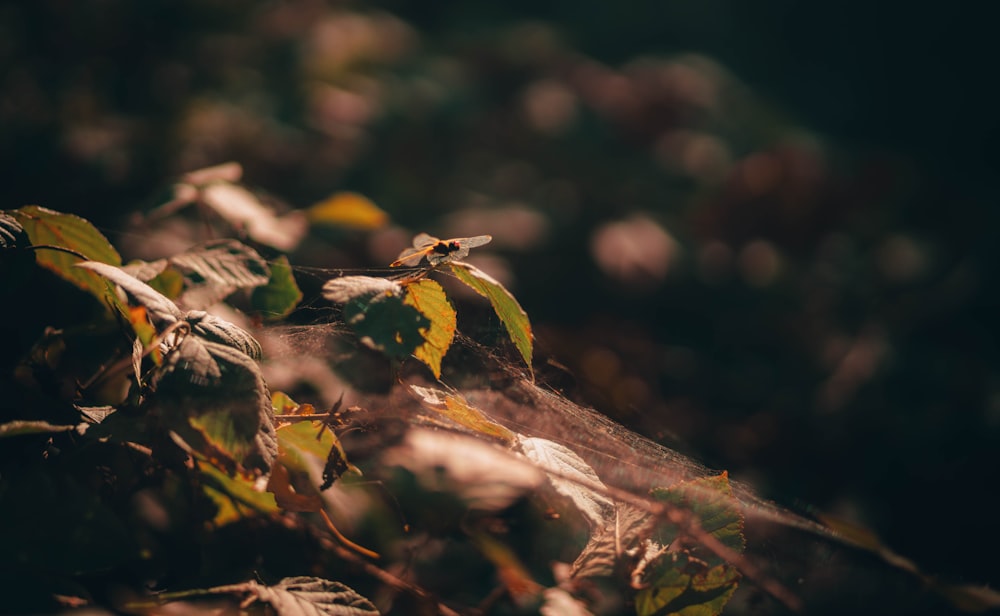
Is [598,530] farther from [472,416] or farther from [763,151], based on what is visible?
[763,151]

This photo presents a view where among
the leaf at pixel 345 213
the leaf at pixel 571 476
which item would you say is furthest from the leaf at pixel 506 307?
the leaf at pixel 345 213

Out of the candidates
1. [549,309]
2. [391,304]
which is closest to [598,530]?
[391,304]

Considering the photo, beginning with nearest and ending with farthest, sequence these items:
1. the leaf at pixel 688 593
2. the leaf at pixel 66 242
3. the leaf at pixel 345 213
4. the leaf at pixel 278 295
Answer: the leaf at pixel 688 593 < the leaf at pixel 66 242 < the leaf at pixel 278 295 < the leaf at pixel 345 213

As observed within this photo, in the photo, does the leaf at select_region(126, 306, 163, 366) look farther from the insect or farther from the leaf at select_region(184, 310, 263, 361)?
the insect

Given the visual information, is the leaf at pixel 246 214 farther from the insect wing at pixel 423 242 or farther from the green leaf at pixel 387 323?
the green leaf at pixel 387 323

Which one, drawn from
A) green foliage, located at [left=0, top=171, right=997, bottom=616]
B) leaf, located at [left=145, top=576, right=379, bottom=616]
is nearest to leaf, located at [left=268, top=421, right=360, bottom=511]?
green foliage, located at [left=0, top=171, right=997, bottom=616]

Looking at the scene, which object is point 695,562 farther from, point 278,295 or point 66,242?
point 66,242

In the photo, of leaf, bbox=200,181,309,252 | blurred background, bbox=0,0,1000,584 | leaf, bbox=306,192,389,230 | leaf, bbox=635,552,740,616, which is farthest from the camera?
blurred background, bbox=0,0,1000,584

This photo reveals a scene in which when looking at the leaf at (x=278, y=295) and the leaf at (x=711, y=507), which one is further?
the leaf at (x=278, y=295)
